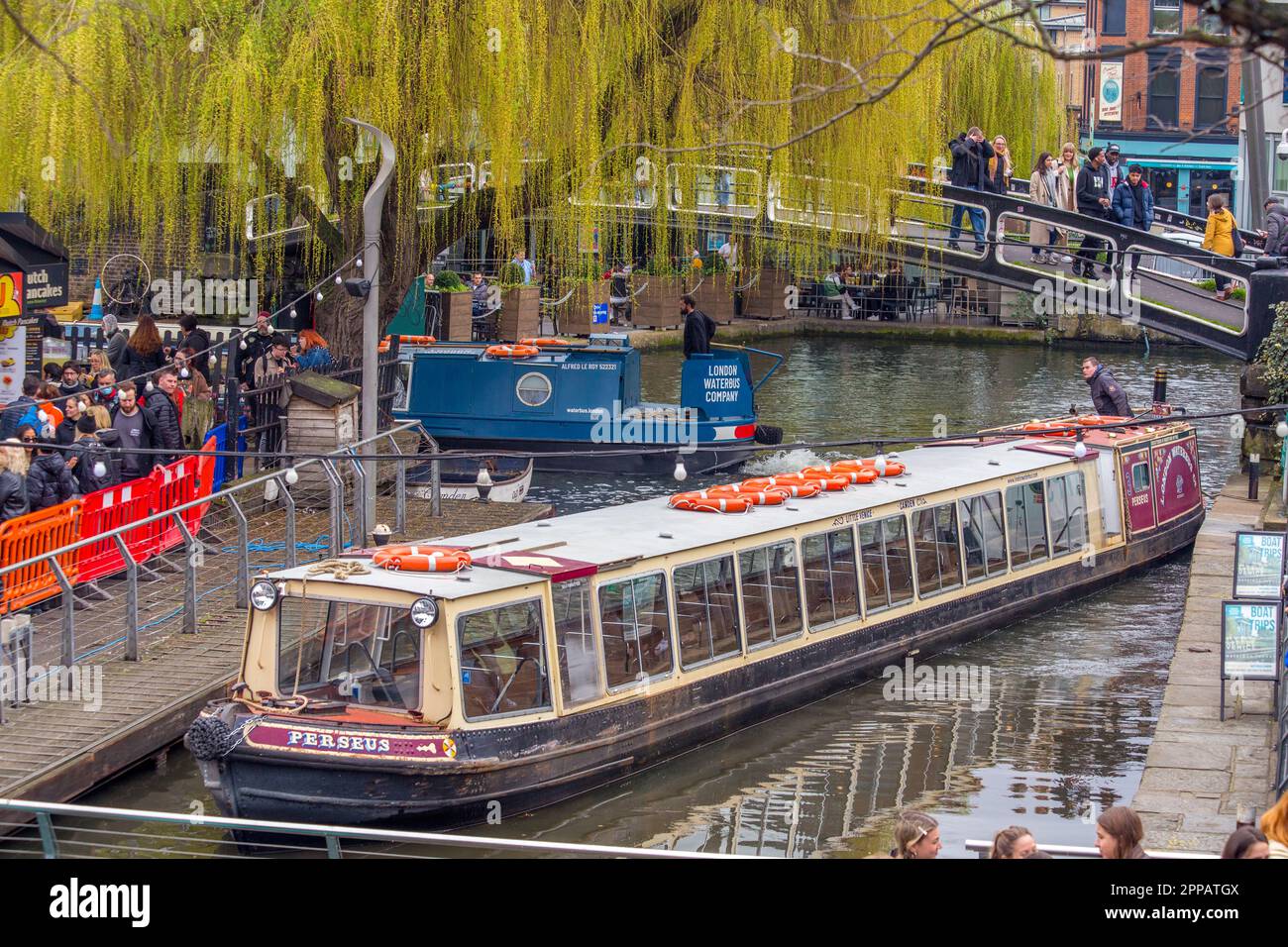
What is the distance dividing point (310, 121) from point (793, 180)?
6.75m

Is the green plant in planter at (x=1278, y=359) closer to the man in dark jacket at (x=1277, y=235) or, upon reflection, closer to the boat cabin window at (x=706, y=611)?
the man in dark jacket at (x=1277, y=235)

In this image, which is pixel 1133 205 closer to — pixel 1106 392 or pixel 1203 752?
pixel 1106 392

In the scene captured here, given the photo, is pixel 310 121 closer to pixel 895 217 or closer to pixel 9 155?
pixel 9 155

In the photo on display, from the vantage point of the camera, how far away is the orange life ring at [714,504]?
18.0m

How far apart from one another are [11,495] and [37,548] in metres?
0.56

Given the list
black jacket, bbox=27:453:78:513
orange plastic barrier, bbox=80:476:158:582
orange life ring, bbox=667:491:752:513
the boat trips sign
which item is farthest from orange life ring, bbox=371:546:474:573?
the boat trips sign

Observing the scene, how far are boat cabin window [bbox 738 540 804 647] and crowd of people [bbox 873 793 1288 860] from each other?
8513mm

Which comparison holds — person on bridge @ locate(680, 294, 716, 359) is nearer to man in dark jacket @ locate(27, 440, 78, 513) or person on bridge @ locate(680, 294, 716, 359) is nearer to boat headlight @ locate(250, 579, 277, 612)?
man in dark jacket @ locate(27, 440, 78, 513)

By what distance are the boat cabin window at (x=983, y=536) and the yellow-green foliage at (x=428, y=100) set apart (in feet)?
16.4

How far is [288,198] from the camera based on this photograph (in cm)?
2225

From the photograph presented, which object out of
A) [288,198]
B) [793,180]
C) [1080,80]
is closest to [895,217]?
[793,180]

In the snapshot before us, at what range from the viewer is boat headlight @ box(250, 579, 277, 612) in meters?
14.0

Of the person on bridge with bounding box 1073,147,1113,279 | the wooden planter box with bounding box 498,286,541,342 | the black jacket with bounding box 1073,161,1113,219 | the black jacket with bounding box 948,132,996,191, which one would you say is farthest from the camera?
the wooden planter box with bounding box 498,286,541,342

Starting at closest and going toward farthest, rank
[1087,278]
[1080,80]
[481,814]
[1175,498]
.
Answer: [481,814], [1175,498], [1087,278], [1080,80]
